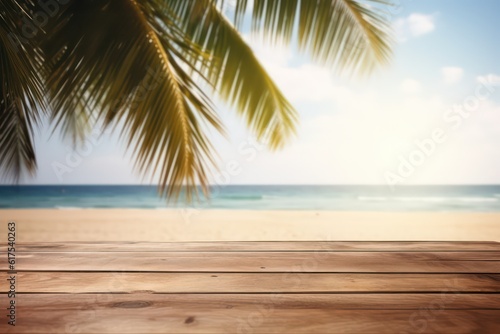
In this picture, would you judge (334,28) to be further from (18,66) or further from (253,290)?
(253,290)

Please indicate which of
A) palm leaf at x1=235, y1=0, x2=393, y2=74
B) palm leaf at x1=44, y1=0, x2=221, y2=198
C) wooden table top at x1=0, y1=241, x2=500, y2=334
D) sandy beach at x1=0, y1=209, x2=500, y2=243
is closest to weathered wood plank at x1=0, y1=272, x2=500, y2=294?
wooden table top at x1=0, y1=241, x2=500, y2=334

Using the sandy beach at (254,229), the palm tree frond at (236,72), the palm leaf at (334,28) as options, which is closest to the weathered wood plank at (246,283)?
the palm leaf at (334,28)

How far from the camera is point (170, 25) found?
2.00 m

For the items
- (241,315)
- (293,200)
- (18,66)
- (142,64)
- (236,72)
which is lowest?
(293,200)

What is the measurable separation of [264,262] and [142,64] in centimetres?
114

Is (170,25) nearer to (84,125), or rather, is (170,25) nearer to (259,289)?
(259,289)

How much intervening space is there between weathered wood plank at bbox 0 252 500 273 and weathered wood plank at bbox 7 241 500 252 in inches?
2.7

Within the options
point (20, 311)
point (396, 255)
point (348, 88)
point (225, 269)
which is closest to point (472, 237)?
point (348, 88)

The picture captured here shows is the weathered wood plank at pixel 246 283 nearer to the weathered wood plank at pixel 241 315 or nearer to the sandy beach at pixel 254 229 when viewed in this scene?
the weathered wood plank at pixel 241 315

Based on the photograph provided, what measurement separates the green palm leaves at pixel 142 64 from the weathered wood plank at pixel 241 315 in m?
1.00

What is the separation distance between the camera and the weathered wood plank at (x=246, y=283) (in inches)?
38.3

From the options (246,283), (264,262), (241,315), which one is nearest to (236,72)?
(264,262)

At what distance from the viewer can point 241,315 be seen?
812mm

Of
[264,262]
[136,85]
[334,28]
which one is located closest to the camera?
[264,262]
